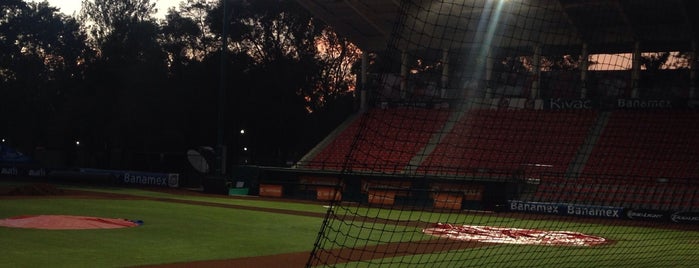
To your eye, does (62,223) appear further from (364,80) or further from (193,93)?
(193,93)

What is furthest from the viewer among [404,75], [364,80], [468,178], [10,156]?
[10,156]

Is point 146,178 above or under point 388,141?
under

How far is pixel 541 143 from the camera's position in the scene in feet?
87.2

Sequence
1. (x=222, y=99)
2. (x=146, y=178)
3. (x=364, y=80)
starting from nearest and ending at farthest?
(x=222, y=99) → (x=146, y=178) → (x=364, y=80)

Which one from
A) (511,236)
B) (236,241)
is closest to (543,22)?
(511,236)

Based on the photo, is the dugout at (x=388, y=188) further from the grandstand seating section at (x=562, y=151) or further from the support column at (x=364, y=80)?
the support column at (x=364, y=80)

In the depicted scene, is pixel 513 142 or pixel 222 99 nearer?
pixel 513 142

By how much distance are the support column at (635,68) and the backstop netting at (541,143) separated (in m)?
0.12

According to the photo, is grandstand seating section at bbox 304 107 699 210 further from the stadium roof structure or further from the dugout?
the stadium roof structure

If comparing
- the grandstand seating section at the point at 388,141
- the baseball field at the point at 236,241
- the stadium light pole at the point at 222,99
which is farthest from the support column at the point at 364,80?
the baseball field at the point at 236,241

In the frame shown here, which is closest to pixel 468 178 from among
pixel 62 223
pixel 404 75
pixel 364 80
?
pixel 404 75

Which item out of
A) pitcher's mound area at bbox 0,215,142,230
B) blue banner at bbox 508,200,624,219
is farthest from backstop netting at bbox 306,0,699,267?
pitcher's mound area at bbox 0,215,142,230

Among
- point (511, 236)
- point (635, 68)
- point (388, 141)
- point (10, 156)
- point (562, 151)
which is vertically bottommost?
point (511, 236)

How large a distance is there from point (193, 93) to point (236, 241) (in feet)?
91.6
